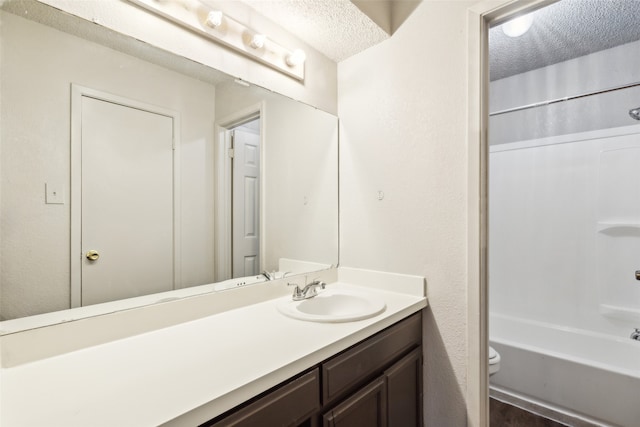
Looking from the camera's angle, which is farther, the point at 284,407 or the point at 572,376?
the point at 572,376

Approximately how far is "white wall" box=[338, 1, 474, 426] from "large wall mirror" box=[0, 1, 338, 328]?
1.61ft

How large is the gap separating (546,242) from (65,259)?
2922mm


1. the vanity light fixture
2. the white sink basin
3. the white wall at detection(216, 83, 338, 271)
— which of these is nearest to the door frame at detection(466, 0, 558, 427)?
the white sink basin

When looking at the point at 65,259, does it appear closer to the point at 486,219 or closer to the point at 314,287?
the point at 314,287

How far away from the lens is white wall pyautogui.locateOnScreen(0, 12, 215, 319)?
81 centimetres

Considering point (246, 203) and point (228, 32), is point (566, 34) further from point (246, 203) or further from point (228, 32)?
point (246, 203)

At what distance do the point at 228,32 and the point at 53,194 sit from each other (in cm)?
89

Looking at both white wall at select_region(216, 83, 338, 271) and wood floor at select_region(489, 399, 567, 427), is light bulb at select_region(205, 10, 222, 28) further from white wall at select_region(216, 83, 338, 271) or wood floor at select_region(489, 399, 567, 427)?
wood floor at select_region(489, 399, 567, 427)

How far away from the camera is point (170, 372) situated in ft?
2.45

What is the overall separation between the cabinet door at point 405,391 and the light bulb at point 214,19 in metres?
1.52

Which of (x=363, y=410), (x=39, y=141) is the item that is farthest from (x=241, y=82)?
(x=363, y=410)

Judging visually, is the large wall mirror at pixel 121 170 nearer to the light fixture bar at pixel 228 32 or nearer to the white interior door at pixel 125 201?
the white interior door at pixel 125 201

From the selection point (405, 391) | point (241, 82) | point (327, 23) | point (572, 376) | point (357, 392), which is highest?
point (327, 23)

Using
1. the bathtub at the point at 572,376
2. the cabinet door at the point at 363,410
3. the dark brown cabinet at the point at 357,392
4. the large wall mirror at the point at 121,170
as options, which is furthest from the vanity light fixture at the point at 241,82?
the bathtub at the point at 572,376
